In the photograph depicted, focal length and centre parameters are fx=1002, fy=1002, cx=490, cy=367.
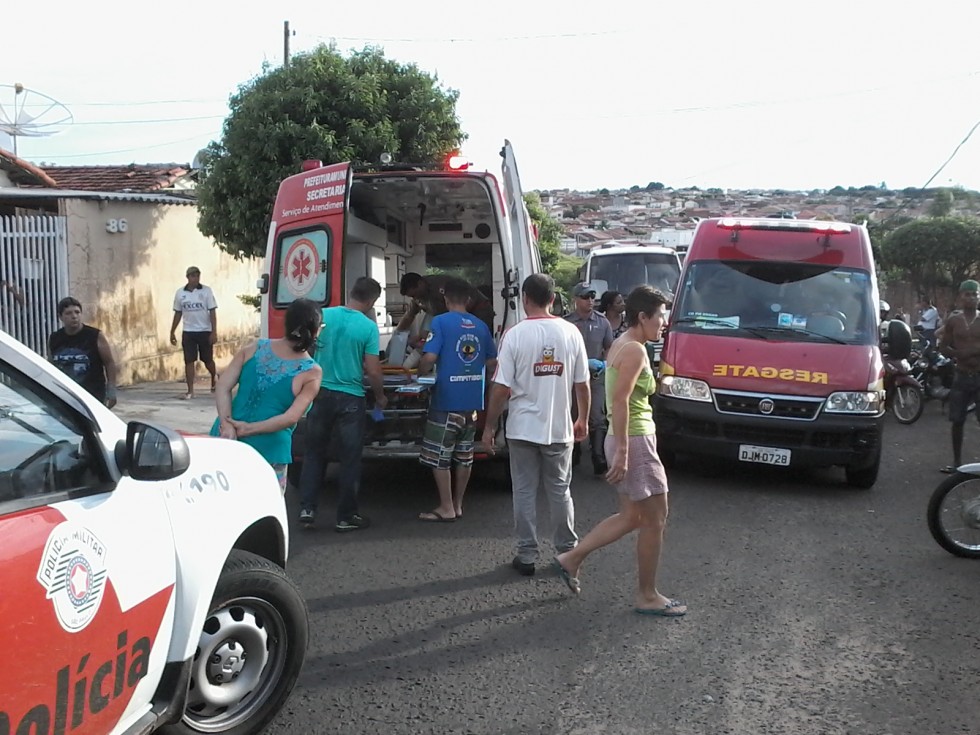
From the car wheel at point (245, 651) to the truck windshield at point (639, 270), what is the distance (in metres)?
14.5

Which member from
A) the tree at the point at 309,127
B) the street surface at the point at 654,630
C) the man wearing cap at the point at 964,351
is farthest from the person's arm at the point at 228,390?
the tree at the point at 309,127

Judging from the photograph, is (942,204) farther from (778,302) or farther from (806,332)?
(806,332)

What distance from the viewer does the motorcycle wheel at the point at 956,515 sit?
248 inches

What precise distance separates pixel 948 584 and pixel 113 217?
11.8 meters

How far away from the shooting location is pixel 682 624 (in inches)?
200

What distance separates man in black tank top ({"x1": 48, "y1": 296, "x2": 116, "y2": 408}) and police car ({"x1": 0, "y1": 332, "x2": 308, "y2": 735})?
4049mm

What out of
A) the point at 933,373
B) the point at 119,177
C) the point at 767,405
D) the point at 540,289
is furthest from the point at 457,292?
the point at 119,177

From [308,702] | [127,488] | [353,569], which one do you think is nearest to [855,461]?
[353,569]

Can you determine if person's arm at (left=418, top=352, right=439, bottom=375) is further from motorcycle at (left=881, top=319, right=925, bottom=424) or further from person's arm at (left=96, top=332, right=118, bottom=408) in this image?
motorcycle at (left=881, top=319, right=925, bottom=424)

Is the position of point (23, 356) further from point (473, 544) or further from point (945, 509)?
point (945, 509)

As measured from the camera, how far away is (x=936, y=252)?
Result: 33.0m

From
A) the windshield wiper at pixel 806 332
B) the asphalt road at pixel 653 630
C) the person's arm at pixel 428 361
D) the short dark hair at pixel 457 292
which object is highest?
the short dark hair at pixel 457 292

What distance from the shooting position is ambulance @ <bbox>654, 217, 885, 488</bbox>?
7949mm

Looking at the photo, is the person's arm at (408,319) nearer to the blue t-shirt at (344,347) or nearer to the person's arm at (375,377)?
the person's arm at (375,377)
